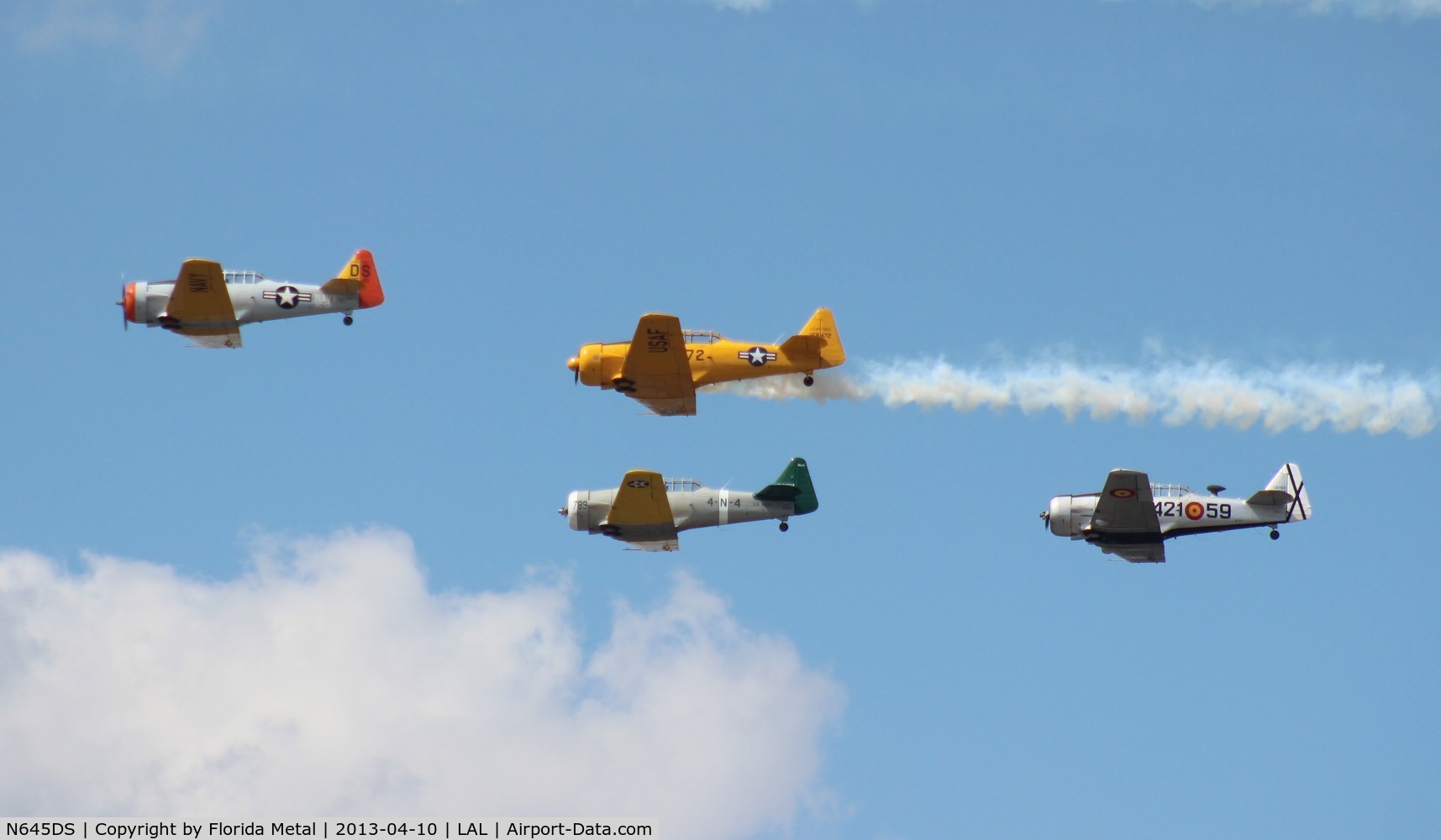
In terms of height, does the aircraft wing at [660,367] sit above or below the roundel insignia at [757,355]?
below

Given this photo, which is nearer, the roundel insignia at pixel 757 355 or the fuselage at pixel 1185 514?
the fuselage at pixel 1185 514

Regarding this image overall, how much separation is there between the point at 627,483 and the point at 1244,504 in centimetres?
1623

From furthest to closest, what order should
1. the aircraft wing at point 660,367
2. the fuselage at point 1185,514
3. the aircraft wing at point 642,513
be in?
the fuselage at point 1185,514 < the aircraft wing at point 660,367 < the aircraft wing at point 642,513

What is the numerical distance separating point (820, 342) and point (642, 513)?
704 cm

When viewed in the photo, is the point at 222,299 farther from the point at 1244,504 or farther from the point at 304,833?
the point at 1244,504

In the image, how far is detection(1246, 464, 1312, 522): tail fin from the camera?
51531 mm

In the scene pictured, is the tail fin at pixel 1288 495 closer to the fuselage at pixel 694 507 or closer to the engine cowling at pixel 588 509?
the fuselage at pixel 694 507

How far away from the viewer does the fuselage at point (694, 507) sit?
2021 inches

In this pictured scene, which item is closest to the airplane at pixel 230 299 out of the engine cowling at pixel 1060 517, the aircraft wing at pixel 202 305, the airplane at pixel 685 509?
the aircraft wing at pixel 202 305

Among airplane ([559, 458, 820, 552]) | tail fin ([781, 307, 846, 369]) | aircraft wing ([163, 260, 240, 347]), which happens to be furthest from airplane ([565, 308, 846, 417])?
aircraft wing ([163, 260, 240, 347])

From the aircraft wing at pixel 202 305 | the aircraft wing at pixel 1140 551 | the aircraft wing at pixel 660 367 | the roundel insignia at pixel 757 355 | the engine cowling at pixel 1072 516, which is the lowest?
the aircraft wing at pixel 1140 551

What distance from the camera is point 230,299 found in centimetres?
5397

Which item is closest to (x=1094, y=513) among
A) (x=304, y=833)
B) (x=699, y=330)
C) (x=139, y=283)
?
(x=699, y=330)

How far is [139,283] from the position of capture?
178 ft
